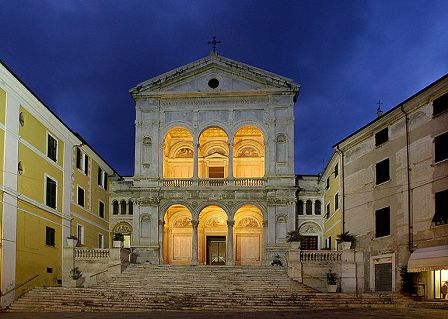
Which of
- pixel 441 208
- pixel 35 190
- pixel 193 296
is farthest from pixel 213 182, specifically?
pixel 441 208

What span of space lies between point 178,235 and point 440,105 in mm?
28175

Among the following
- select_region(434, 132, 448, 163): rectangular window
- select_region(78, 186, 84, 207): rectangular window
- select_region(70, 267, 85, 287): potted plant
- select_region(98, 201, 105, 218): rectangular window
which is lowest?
select_region(70, 267, 85, 287): potted plant

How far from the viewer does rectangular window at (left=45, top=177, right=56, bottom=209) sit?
38.0 meters

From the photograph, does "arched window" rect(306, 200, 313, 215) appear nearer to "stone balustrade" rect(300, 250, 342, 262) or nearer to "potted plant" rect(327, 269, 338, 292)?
"stone balustrade" rect(300, 250, 342, 262)

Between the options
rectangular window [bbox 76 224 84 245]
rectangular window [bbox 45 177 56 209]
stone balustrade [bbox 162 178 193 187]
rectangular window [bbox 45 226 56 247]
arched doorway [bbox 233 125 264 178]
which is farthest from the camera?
arched doorway [bbox 233 125 264 178]

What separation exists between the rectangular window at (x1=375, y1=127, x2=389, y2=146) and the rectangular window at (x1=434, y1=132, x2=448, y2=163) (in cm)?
529

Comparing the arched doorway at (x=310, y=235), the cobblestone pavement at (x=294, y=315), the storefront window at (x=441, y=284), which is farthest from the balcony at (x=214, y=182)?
the cobblestone pavement at (x=294, y=315)

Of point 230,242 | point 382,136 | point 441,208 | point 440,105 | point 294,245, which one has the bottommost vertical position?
point 230,242

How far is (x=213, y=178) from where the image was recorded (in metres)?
50.2

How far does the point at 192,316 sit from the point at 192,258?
22.5 m

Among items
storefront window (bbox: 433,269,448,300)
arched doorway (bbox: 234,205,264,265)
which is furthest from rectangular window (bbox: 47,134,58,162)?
storefront window (bbox: 433,269,448,300)

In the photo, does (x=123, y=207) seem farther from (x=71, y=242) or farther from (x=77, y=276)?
(x=77, y=276)

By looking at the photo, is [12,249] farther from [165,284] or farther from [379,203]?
[379,203]

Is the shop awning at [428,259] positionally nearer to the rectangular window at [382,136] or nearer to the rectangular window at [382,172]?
the rectangular window at [382,172]
